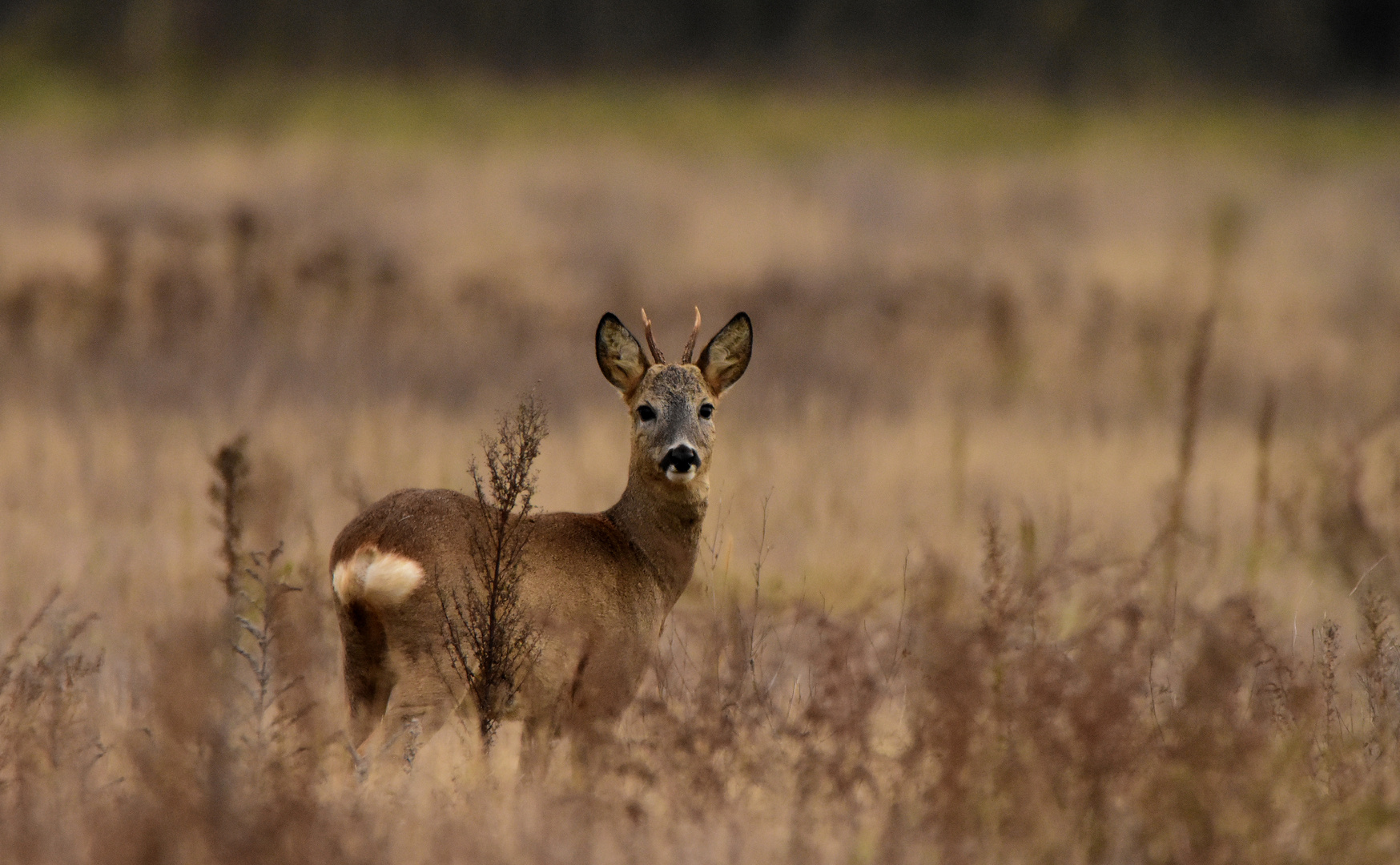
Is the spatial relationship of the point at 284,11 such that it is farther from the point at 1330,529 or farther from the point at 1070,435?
the point at 1330,529

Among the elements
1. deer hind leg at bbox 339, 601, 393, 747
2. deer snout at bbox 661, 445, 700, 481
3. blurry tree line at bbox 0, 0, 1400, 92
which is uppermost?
blurry tree line at bbox 0, 0, 1400, 92

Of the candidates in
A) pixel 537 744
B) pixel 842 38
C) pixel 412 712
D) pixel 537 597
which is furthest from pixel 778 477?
pixel 842 38

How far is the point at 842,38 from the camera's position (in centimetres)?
3028

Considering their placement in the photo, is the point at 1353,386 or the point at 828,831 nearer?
the point at 828,831

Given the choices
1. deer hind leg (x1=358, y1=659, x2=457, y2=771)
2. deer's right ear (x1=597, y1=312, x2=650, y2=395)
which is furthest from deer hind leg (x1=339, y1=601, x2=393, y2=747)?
deer's right ear (x1=597, y1=312, x2=650, y2=395)

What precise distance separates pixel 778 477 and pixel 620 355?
474 centimetres

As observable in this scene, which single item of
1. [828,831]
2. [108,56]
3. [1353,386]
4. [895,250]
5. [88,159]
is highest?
[108,56]

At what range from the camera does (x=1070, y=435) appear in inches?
483

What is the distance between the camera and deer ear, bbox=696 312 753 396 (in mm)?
5703

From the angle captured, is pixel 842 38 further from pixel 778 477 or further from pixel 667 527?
pixel 667 527

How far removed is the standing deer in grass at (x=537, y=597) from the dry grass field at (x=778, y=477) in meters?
0.17

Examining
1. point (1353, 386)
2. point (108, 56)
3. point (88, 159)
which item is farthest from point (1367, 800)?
point (108, 56)

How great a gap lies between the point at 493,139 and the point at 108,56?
760 centimetres

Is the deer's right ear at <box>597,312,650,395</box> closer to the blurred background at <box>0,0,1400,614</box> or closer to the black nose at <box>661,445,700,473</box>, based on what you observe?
the black nose at <box>661,445,700,473</box>
